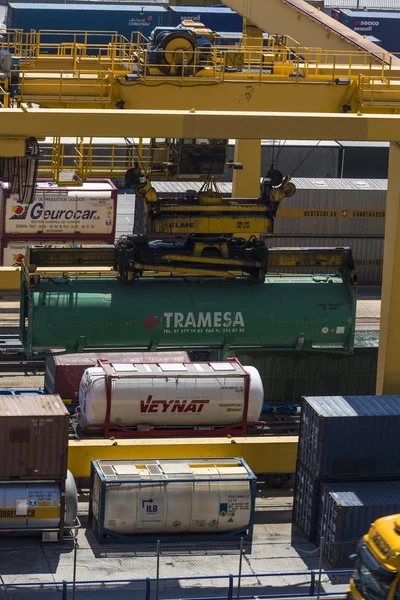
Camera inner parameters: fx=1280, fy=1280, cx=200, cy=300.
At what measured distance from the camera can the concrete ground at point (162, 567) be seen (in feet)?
82.9

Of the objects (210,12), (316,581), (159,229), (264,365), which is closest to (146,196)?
(159,229)

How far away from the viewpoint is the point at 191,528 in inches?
1072

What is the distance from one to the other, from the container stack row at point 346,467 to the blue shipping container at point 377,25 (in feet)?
201

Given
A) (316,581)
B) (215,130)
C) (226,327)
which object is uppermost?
(215,130)

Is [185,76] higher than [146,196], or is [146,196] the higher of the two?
[185,76]

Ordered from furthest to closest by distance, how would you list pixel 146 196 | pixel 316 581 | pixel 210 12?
pixel 210 12 < pixel 146 196 < pixel 316 581

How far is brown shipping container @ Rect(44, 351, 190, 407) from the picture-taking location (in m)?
31.7

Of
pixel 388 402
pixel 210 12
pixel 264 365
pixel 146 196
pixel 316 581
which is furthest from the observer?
pixel 210 12

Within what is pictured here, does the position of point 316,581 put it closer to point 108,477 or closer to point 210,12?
point 108,477

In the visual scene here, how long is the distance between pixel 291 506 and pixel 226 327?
5.03 metres

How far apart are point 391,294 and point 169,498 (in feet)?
25.3

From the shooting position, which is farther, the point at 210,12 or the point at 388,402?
the point at 210,12

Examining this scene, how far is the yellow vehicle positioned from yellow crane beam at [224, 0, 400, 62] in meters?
18.1

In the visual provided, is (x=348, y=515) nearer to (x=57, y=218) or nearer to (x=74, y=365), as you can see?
(x=74, y=365)
